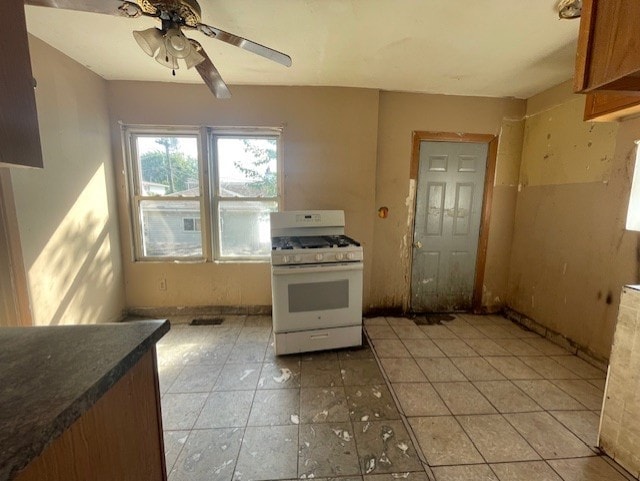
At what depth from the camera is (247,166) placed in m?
2.86

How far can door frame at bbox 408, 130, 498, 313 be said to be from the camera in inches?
113

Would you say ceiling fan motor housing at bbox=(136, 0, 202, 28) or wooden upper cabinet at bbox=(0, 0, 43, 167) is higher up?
ceiling fan motor housing at bbox=(136, 0, 202, 28)

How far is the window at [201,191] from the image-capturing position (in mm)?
2777

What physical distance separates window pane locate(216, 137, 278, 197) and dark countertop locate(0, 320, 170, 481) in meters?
2.21

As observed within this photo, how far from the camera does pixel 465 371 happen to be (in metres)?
2.07

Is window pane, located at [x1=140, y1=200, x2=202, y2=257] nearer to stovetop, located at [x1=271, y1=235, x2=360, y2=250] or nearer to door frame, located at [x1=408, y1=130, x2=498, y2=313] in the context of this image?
stovetop, located at [x1=271, y1=235, x2=360, y2=250]

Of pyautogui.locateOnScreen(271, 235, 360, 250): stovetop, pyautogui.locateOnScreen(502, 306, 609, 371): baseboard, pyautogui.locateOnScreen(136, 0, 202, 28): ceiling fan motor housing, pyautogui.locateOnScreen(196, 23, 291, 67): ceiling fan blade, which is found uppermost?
pyautogui.locateOnScreen(136, 0, 202, 28): ceiling fan motor housing

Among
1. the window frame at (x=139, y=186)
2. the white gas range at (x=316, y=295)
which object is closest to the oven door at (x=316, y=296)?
the white gas range at (x=316, y=295)

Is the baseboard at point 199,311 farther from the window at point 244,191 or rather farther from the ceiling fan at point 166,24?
the ceiling fan at point 166,24

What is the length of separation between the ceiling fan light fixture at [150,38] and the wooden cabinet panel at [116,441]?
4.90ft

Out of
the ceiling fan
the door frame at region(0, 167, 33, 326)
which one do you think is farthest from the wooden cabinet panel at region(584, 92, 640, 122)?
the door frame at region(0, 167, 33, 326)

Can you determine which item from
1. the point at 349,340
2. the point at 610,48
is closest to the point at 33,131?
the point at 610,48

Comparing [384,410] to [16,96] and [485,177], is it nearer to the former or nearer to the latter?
[16,96]

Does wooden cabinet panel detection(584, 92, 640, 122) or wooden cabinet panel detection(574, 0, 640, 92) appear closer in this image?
wooden cabinet panel detection(574, 0, 640, 92)
